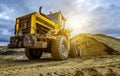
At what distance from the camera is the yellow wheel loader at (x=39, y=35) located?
9.00 meters

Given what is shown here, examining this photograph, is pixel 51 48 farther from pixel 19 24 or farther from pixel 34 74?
pixel 34 74

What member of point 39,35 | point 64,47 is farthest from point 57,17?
point 39,35

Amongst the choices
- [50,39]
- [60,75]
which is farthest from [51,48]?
[60,75]

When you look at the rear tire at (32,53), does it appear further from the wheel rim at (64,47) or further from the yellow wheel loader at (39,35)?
the wheel rim at (64,47)

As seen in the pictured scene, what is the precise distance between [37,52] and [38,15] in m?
2.90

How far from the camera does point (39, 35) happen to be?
30.3ft

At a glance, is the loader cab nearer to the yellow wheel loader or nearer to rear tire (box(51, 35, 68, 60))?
the yellow wheel loader

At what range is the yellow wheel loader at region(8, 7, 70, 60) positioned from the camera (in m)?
9.00

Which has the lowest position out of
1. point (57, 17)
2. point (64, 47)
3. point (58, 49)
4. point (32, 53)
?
point (32, 53)

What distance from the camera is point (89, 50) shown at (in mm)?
16891

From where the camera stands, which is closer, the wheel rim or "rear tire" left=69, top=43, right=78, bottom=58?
the wheel rim

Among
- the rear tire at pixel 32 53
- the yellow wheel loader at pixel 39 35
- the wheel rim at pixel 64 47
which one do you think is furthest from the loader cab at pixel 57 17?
the rear tire at pixel 32 53

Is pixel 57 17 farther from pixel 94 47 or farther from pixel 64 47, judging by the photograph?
pixel 94 47

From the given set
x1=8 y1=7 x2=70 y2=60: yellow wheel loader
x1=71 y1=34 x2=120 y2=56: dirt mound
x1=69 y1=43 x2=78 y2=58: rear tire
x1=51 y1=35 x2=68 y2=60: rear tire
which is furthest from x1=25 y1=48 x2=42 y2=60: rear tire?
x1=71 y1=34 x2=120 y2=56: dirt mound
